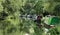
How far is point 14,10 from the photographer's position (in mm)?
1956

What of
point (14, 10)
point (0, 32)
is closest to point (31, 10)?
point (14, 10)

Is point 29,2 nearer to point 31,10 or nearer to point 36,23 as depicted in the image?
point 31,10

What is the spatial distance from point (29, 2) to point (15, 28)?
334 millimetres

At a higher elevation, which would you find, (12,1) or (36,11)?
(12,1)

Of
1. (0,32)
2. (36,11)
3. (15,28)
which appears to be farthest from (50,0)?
(0,32)

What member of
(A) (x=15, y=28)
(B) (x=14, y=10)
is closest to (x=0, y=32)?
(A) (x=15, y=28)

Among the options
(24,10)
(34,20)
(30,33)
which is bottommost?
(30,33)

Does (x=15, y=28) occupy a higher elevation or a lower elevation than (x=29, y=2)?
lower

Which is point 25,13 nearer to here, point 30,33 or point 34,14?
point 34,14

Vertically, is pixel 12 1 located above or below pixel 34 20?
above

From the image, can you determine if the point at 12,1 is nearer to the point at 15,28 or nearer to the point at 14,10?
the point at 14,10

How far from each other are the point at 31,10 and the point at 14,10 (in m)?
0.19

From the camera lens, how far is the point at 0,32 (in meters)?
1.94

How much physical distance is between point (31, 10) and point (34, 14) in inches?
2.3
